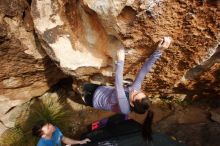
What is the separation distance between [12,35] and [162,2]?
243 cm

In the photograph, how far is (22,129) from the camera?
7.06 meters

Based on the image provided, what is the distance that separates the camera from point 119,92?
4.53m

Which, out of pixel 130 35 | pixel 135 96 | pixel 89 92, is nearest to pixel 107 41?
pixel 130 35

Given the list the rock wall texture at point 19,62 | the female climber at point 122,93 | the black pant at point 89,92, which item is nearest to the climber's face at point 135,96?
the female climber at point 122,93

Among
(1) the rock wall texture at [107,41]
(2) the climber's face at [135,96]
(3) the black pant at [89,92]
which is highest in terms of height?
A: (1) the rock wall texture at [107,41]

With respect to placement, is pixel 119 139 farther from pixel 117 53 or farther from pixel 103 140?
pixel 117 53

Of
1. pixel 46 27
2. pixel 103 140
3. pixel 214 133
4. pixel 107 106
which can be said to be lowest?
pixel 214 133

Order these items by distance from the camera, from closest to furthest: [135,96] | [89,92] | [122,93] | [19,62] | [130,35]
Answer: [135,96], [122,93], [130,35], [89,92], [19,62]

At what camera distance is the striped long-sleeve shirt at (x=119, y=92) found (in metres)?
4.53

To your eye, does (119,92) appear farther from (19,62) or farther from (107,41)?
(19,62)

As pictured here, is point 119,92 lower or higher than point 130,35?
lower

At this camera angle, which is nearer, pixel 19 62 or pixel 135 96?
pixel 135 96

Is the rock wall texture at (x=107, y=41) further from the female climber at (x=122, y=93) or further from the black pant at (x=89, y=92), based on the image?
the black pant at (x=89, y=92)

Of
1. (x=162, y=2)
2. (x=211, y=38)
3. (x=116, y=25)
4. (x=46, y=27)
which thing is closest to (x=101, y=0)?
(x=116, y=25)
